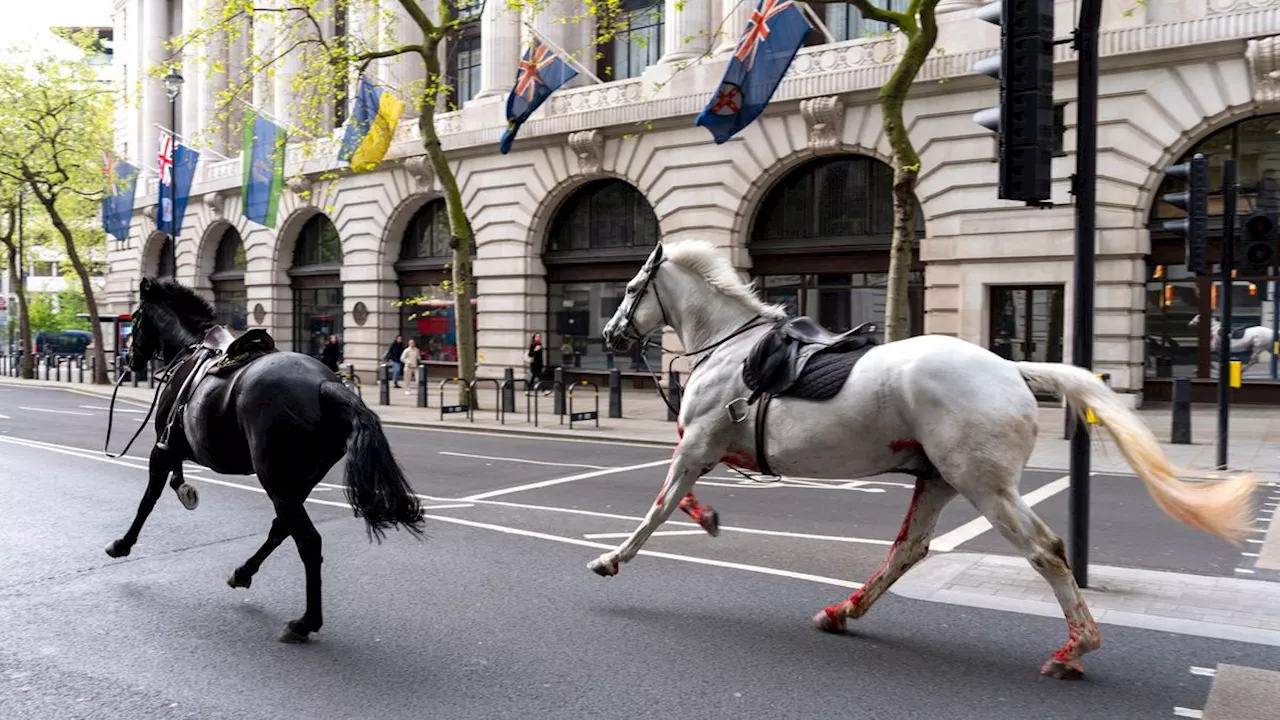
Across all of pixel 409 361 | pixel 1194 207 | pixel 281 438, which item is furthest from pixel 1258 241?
pixel 409 361

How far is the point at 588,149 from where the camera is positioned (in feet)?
94.2

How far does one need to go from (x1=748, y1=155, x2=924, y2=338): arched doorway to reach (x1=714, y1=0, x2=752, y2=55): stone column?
12.6 feet

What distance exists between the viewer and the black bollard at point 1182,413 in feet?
52.3

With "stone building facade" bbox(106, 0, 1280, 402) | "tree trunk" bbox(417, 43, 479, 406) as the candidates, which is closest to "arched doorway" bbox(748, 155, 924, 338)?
"stone building facade" bbox(106, 0, 1280, 402)

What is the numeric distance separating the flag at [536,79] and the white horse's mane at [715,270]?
1878cm

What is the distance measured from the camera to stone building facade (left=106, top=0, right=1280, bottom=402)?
68.1ft

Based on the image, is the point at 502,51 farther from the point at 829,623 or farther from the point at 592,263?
the point at 829,623

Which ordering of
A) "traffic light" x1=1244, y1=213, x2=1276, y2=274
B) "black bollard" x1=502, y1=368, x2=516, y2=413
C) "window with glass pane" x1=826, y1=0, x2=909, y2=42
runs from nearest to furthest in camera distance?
"traffic light" x1=1244, y1=213, x2=1276, y2=274 → "black bollard" x1=502, y1=368, x2=516, y2=413 → "window with glass pane" x1=826, y1=0, x2=909, y2=42

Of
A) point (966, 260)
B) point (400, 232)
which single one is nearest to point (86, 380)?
point (400, 232)

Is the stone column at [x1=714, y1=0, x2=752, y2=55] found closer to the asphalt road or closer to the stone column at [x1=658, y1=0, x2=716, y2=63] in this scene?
the stone column at [x1=658, y1=0, x2=716, y2=63]

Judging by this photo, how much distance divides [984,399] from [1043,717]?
5.12 ft

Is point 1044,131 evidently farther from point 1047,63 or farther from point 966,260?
point 966,260

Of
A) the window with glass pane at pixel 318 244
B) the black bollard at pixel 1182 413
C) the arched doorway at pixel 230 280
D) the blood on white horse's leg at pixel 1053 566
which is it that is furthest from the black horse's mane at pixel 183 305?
the arched doorway at pixel 230 280

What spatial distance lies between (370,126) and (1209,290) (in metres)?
21.5
